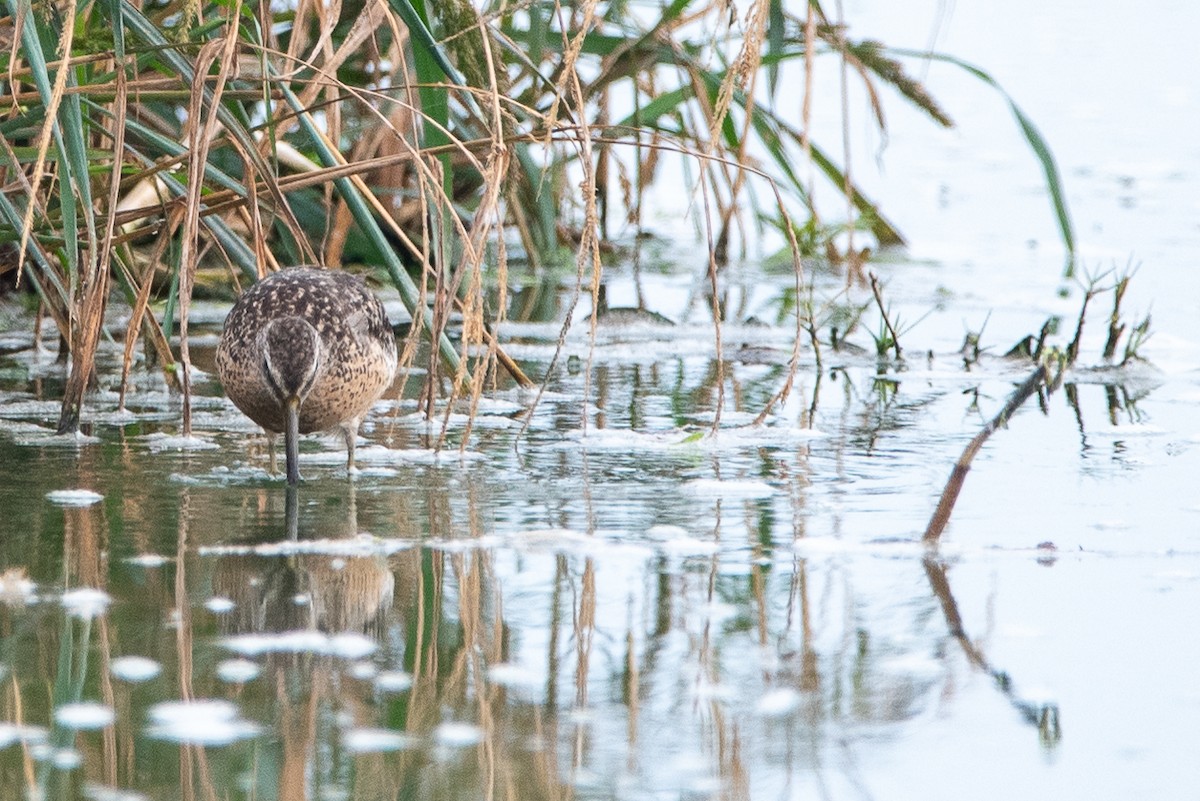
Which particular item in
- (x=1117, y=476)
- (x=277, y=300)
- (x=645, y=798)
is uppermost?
(x=277, y=300)

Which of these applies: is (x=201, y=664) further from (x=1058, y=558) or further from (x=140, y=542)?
(x=1058, y=558)

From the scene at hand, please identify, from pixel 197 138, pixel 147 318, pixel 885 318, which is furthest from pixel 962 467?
pixel 147 318

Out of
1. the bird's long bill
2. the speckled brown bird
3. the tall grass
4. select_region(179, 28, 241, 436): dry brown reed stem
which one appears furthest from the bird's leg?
select_region(179, 28, 241, 436): dry brown reed stem

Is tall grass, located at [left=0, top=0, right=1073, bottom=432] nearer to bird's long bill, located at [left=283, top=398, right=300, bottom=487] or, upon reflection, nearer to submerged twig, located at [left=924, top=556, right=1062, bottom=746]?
bird's long bill, located at [left=283, top=398, right=300, bottom=487]

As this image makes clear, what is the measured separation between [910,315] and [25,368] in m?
3.68

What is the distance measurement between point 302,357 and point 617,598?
5.30 ft

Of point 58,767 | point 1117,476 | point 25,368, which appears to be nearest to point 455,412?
point 25,368

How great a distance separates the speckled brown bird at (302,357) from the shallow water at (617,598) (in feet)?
0.49

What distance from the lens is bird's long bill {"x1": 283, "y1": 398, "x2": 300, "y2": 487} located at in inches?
179

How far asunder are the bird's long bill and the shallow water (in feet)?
0.21

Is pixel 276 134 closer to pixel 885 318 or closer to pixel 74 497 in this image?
pixel 74 497

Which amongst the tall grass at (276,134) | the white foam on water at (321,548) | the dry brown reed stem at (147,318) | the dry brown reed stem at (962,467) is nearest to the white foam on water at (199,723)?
the white foam on water at (321,548)

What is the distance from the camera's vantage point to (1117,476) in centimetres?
464

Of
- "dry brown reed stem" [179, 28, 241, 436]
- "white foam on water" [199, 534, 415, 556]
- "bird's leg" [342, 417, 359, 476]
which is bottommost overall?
"white foam on water" [199, 534, 415, 556]
